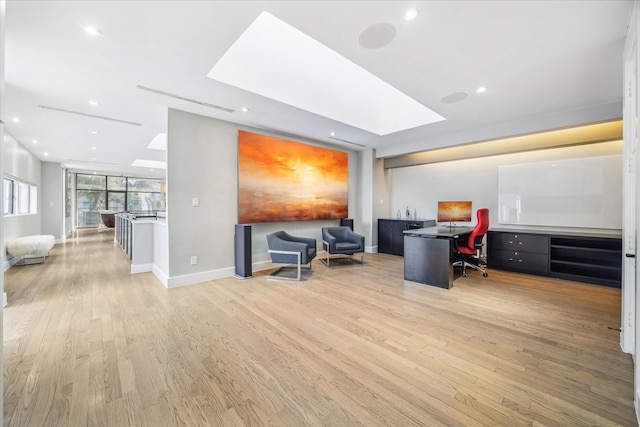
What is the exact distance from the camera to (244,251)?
13.9ft

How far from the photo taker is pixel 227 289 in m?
3.75

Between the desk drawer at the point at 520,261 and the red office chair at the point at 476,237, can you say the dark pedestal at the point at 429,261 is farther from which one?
the desk drawer at the point at 520,261

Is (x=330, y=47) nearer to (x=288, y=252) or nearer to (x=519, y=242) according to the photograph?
(x=288, y=252)

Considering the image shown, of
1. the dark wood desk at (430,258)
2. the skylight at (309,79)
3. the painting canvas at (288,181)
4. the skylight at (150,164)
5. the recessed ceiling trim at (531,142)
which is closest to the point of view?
the skylight at (309,79)

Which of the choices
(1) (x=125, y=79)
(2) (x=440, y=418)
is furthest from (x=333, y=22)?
(2) (x=440, y=418)

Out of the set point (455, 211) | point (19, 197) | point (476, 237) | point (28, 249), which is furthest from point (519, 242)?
point (19, 197)

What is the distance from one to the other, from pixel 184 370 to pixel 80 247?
7920 mm

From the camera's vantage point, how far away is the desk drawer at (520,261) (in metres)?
4.36

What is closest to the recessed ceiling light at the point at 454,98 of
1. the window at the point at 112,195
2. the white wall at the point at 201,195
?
the white wall at the point at 201,195

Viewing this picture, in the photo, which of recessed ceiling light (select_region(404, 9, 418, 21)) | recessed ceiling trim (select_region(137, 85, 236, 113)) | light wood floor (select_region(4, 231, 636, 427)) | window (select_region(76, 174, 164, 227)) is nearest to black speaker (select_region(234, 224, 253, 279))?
light wood floor (select_region(4, 231, 636, 427))

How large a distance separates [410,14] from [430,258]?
318cm

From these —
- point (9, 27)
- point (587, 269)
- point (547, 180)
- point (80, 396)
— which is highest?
point (9, 27)

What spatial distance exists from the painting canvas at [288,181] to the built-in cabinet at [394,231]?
1.11 meters

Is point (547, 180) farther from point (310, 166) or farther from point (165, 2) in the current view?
point (165, 2)
